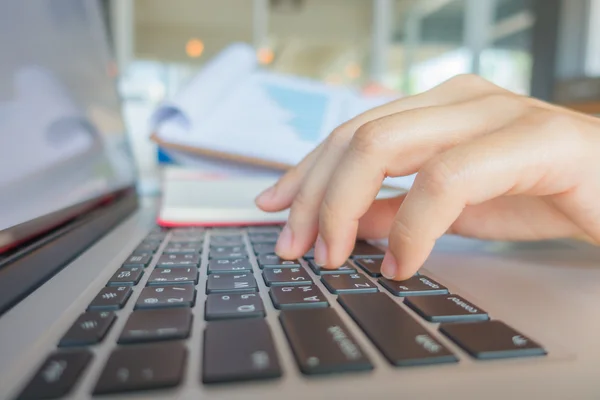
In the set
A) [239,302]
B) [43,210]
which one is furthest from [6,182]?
[239,302]

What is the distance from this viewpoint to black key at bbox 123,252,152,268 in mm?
309

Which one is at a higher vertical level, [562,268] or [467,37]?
[467,37]

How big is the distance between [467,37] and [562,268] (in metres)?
4.17

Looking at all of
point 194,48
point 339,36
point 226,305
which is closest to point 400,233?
point 226,305

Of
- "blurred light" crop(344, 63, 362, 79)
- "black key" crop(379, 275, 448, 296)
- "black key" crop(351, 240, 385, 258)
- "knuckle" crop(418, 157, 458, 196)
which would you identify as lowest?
"black key" crop(351, 240, 385, 258)

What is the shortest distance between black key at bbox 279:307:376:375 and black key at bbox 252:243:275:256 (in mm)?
142

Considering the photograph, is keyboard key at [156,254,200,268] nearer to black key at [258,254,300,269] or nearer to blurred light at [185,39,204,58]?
black key at [258,254,300,269]

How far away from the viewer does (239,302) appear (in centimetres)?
23

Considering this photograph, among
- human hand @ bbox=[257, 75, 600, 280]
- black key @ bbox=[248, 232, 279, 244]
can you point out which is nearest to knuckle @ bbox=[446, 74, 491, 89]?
human hand @ bbox=[257, 75, 600, 280]

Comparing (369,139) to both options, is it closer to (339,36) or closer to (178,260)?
(178,260)

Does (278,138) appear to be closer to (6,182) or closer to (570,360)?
(6,182)

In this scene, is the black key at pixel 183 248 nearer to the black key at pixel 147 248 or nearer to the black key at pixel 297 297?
the black key at pixel 147 248

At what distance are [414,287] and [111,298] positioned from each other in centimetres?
17

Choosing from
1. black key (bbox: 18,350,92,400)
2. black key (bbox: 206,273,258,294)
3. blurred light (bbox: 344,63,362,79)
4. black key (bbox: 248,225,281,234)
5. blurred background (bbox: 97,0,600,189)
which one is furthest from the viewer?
blurred light (bbox: 344,63,362,79)
